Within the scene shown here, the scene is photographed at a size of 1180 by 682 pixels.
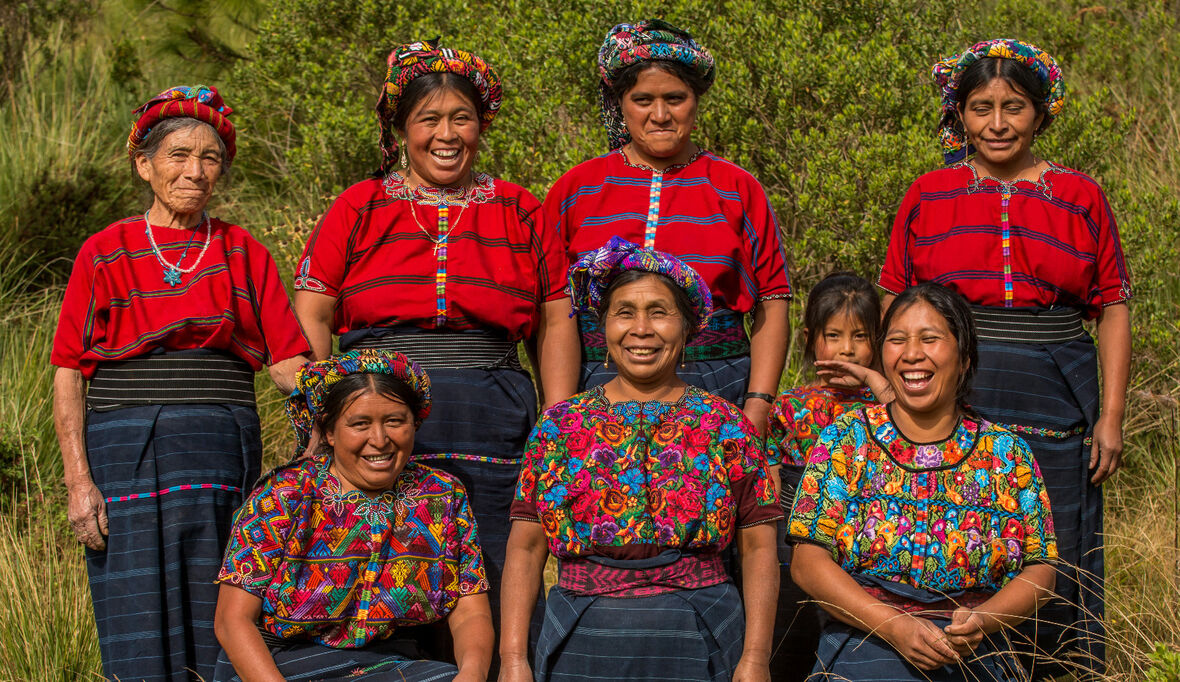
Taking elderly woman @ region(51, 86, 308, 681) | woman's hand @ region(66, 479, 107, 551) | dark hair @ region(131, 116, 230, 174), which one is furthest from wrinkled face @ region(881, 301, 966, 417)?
woman's hand @ region(66, 479, 107, 551)

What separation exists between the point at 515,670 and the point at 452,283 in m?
1.31

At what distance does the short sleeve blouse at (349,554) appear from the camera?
3523mm

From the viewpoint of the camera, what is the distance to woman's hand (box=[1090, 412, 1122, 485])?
4.25 meters

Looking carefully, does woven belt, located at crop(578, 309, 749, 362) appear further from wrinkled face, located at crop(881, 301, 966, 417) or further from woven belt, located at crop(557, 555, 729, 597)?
woven belt, located at crop(557, 555, 729, 597)

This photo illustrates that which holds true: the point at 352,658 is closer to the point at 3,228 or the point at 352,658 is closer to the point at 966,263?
the point at 966,263

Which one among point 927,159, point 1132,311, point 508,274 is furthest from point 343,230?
point 1132,311

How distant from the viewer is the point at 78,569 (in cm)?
516

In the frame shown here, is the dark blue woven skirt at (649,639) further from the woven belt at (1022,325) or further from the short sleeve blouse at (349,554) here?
the woven belt at (1022,325)

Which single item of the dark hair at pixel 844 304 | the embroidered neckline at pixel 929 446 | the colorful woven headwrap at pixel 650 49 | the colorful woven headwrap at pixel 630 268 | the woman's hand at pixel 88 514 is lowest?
the woman's hand at pixel 88 514

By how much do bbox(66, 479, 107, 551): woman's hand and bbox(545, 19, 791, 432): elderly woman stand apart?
1.64 meters

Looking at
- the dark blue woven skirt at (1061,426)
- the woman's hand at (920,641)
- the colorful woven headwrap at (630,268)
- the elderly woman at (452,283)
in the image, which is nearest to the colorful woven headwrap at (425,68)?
the elderly woman at (452,283)

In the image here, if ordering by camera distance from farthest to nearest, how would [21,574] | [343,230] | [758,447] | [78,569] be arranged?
[78,569], [21,574], [343,230], [758,447]

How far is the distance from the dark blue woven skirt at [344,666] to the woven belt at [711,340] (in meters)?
1.20

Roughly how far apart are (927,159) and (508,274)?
3.09 m
